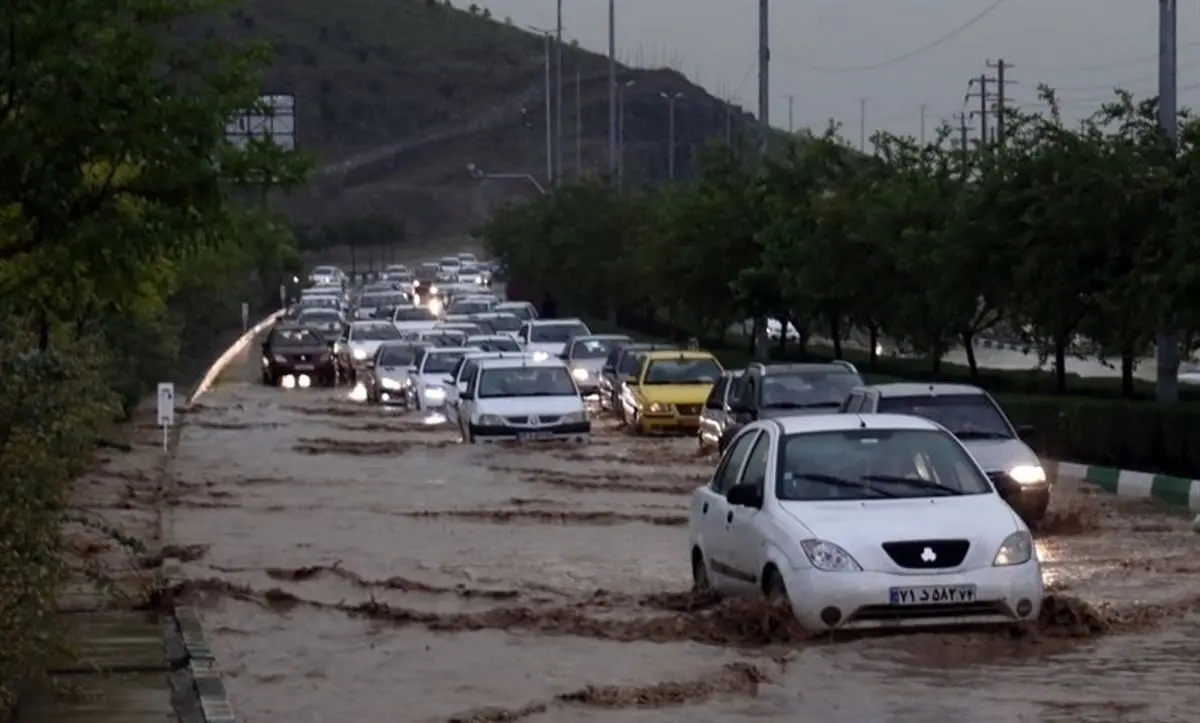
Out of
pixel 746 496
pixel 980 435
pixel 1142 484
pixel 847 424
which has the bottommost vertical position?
pixel 1142 484

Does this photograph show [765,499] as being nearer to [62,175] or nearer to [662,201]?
[62,175]

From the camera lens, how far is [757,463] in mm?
14992

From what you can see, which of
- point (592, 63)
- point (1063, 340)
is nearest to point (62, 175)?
point (1063, 340)

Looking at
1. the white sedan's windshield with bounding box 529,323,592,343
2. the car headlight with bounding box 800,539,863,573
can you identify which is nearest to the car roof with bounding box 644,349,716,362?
the white sedan's windshield with bounding box 529,323,592,343

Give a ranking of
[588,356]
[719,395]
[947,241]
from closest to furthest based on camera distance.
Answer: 1. [719,395]
2. [947,241]
3. [588,356]

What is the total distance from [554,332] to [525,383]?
64.2ft

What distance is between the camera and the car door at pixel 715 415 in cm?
3212

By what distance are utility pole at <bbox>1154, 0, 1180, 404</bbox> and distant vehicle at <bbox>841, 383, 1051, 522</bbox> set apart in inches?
293

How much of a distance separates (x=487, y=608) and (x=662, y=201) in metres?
48.3

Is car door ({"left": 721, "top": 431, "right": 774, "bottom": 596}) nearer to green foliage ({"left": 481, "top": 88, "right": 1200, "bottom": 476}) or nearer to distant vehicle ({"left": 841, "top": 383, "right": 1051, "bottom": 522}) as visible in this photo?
distant vehicle ({"left": 841, "top": 383, "right": 1051, "bottom": 522})

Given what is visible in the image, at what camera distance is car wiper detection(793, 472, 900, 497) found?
14.3 metres

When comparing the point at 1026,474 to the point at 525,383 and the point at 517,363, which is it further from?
the point at 517,363

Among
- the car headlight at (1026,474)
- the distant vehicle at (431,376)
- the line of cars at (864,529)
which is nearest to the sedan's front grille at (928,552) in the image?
the line of cars at (864,529)

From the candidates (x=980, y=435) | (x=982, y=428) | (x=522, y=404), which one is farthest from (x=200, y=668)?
(x=522, y=404)
